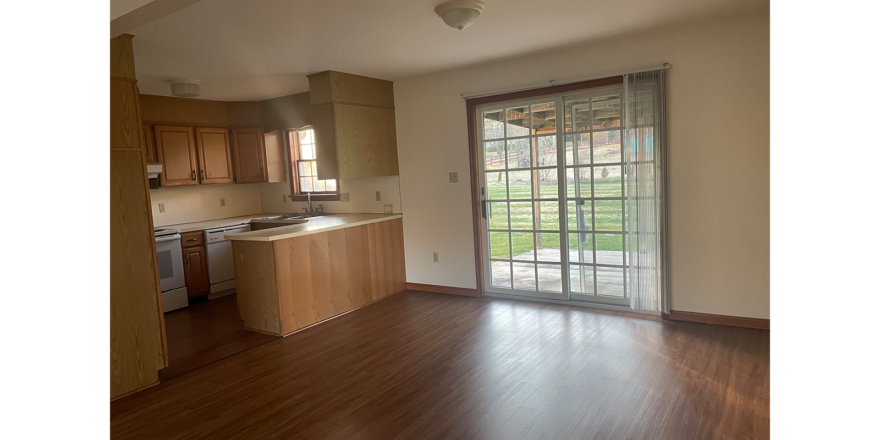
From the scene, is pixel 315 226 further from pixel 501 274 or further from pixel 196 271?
pixel 501 274

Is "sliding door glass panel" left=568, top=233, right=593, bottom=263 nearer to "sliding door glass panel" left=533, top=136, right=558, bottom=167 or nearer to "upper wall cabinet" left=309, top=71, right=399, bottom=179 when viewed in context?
"sliding door glass panel" left=533, top=136, right=558, bottom=167

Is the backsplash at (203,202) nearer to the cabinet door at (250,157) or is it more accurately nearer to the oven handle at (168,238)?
the cabinet door at (250,157)

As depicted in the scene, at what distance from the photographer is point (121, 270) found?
317 centimetres

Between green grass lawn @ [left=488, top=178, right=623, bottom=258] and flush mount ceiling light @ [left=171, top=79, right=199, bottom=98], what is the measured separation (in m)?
3.02

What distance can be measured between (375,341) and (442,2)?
2.52 metres

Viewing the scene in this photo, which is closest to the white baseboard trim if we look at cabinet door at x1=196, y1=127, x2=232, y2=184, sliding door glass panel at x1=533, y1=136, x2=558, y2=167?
sliding door glass panel at x1=533, y1=136, x2=558, y2=167

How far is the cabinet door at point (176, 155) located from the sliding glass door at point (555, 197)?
10.8ft

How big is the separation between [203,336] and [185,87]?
2.36 metres

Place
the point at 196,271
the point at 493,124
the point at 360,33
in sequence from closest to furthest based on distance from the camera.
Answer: the point at 360,33 < the point at 493,124 < the point at 196,271

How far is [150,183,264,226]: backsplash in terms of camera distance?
19.1ft

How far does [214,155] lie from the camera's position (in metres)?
6.04

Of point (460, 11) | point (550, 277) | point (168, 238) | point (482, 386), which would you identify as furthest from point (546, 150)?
point (168, 238)

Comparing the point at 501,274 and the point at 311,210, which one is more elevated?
the point at 311,210
